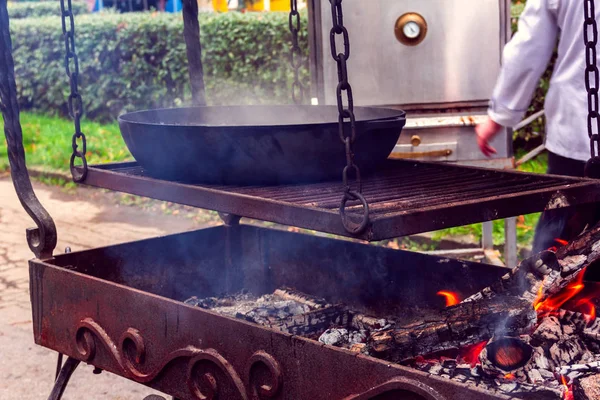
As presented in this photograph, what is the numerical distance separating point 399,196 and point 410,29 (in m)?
2.25

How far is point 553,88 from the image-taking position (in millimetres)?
3424

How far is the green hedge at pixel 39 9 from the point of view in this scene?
15.5 meters

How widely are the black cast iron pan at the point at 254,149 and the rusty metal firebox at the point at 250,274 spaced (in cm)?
7

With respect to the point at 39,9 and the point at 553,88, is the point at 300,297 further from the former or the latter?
the point at 39,9

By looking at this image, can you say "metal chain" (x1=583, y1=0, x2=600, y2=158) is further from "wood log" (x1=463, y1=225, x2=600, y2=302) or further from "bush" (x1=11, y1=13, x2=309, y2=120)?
"bush" (x1=11, y1=13, x2=309, y2=120)

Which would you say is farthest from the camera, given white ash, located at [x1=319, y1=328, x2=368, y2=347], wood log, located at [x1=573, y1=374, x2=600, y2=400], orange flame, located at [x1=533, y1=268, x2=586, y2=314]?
white ash, located at [x1=319, y1=328, x2=368, y2=347]

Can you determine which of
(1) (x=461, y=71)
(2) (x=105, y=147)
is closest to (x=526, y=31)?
(1) (x=461, y=71)

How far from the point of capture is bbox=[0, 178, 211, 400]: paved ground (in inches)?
148

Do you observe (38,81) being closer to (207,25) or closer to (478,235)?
(207,25)

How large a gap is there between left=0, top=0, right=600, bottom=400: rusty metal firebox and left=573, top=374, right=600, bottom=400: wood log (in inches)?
14.4

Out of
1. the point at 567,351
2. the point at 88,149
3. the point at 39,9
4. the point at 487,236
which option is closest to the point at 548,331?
the point at 567,351

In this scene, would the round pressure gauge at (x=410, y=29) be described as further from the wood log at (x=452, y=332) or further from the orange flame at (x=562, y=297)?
the wood log at (x=452, y=332)

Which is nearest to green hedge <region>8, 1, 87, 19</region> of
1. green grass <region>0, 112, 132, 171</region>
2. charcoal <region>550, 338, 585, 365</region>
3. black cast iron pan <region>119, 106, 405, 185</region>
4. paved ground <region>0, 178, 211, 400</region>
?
green grass <region>0, 112, 132, 171</region>

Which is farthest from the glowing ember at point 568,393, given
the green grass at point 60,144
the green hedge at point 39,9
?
the green hedge at point 39,9
